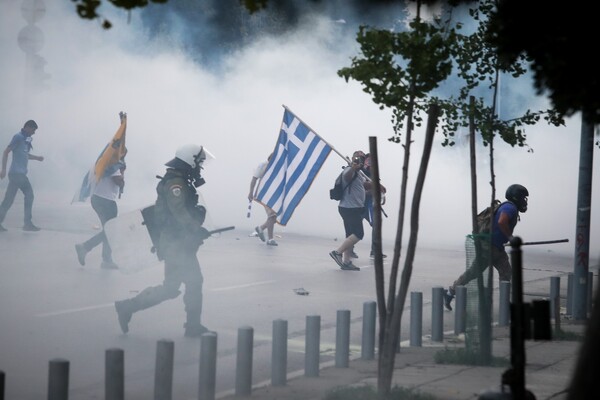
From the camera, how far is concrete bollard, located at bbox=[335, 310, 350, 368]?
890 cm

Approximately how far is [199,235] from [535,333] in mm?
5511

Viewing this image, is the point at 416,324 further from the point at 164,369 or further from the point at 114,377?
the point at 114,377

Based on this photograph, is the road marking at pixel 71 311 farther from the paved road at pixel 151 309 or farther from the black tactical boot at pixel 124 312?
the black tactical boot at pixel 124 312

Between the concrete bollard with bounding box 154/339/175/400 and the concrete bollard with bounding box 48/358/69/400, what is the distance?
803mm

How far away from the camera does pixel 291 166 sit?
56.2ft

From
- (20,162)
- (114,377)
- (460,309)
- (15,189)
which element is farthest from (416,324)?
(15,189)

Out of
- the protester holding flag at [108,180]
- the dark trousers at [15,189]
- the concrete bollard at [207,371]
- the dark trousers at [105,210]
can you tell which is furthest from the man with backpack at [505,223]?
the dark trousers at [15,189]

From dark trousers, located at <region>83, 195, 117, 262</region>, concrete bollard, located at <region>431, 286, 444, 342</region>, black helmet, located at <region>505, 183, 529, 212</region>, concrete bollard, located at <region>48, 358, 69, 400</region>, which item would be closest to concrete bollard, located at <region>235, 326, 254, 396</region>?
concrete bollard, located at <region>48, 358, 69, 400</region>

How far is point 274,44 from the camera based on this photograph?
114ft

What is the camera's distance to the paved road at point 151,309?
888 centimetres

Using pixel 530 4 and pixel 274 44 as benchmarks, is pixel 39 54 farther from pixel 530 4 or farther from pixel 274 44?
pixel 530 4

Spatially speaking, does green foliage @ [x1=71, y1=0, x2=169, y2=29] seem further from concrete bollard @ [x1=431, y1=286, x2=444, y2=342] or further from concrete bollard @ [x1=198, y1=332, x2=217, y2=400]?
concrete bollard @ [x1=431, y1=286, x2=444, y2=342]

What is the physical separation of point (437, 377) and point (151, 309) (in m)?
4.42

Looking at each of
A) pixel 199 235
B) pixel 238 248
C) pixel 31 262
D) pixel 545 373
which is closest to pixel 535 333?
pixel 545 373
